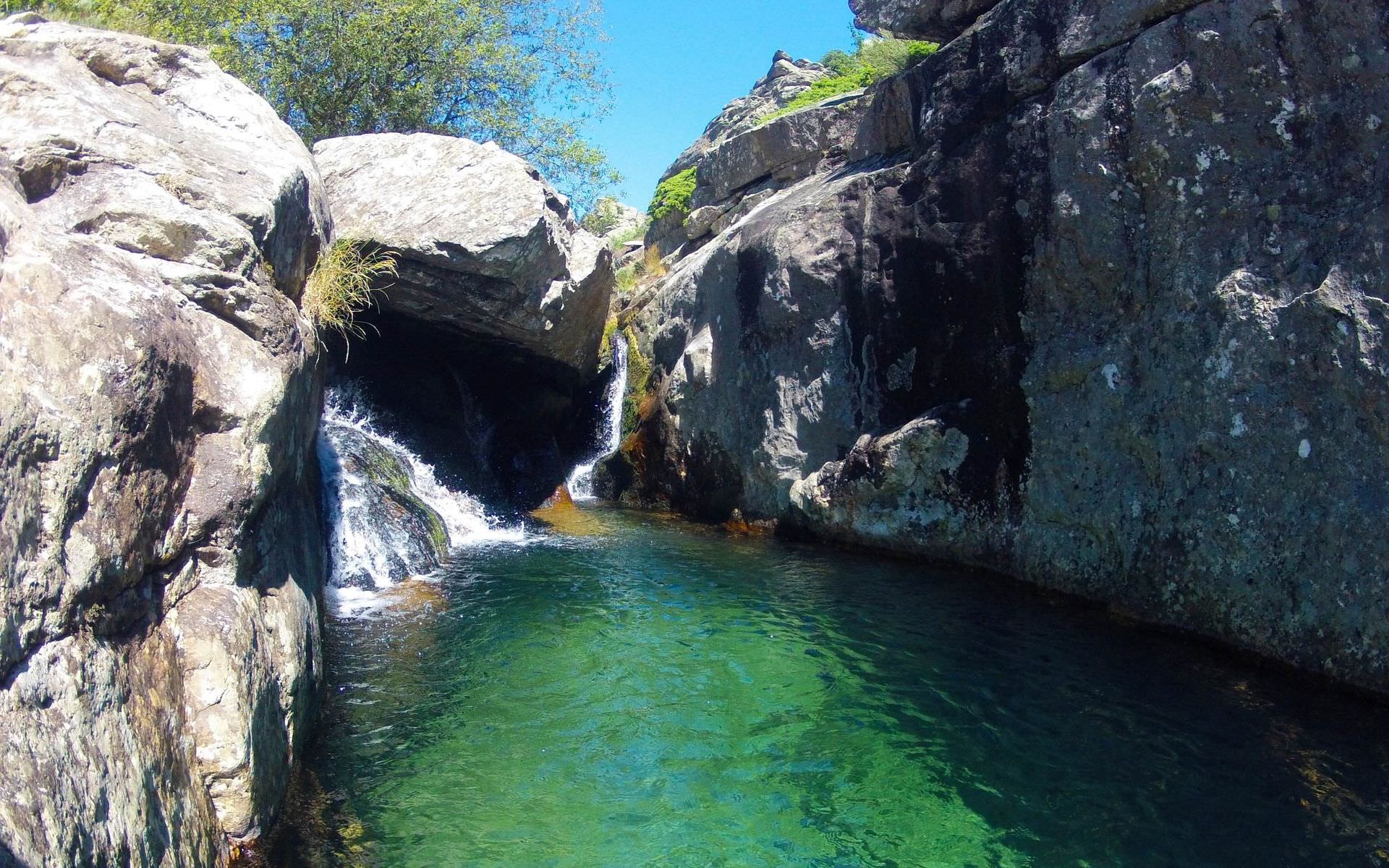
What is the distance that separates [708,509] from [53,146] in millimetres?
10622

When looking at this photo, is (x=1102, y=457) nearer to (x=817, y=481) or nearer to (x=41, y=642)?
(x=817, y=481)

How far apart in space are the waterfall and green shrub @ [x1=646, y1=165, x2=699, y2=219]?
467 inches

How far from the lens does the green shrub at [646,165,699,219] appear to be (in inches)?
938

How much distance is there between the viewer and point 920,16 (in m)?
12.4

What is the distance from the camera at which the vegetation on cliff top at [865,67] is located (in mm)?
17109

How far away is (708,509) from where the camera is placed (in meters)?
14.9

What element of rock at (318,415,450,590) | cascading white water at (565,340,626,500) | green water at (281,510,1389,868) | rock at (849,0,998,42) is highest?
rock at (849,0,998,42)

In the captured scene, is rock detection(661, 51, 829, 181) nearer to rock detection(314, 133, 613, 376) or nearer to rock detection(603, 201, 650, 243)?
rock detection(603, 201, 650, 243)

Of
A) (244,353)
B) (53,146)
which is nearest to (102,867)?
(244,353)

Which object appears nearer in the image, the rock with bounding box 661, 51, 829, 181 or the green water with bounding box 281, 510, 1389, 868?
the green water with bounding box 281, 510, 1389, 868

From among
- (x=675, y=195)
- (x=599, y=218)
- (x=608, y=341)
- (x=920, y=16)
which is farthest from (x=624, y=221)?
(x=920, y=16)

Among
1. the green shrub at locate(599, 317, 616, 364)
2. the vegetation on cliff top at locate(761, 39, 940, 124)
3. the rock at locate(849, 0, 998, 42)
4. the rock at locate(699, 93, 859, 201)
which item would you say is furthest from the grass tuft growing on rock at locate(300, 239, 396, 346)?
the rock at locate(699, 93, 859, 201)

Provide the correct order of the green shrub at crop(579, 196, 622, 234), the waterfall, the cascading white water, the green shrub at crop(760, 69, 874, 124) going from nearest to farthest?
the waterfall < the cascading white water < the green shrub at crop(760, 69, 874, 124) < the green shrub at crop(579, 196, 622, 234)

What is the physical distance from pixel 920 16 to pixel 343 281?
27.1 feet
